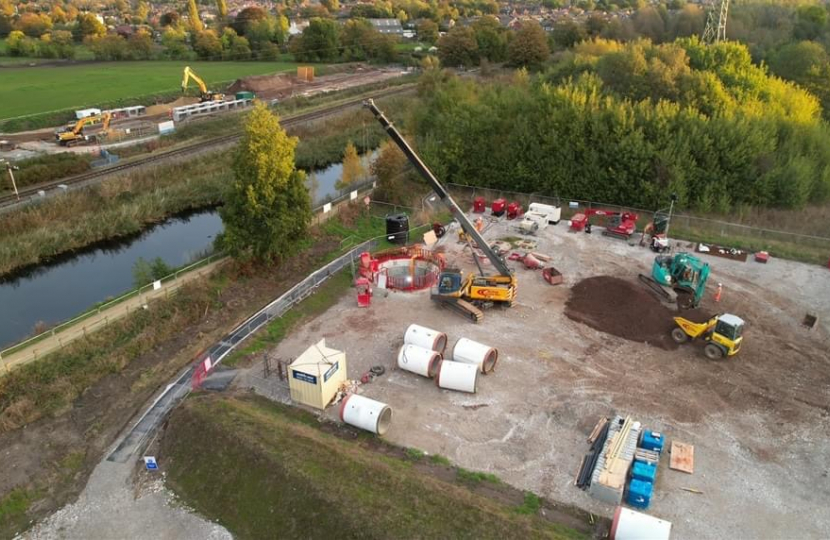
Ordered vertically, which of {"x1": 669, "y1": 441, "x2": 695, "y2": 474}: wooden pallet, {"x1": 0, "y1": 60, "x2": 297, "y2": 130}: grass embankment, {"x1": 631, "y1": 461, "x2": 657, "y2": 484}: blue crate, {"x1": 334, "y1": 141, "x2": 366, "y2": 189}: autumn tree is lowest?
{"x1": 669, "y1": 441, "x2": 695, "y2": 474}: wooden pallet

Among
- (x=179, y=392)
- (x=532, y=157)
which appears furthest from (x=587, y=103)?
(x=179, y=392)

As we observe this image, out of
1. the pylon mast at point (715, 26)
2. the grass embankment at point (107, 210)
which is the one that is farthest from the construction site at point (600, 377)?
the pylon mast at point (715, 26)

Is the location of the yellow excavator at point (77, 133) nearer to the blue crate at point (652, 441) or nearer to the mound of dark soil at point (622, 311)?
the mound of dark soil at point (622, 311)

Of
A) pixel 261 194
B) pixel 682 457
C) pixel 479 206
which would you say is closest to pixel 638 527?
pixel 682 457

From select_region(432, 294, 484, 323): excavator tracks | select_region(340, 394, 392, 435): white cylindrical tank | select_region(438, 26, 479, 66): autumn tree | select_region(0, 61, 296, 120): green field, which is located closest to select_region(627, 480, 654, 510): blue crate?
select_region(340, 394, 392, 435): white cylindrical tank

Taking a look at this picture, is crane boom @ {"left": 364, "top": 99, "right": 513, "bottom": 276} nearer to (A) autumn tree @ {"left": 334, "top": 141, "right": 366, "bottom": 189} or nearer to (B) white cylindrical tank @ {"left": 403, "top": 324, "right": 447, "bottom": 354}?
(B) white cylindrical tank @ {"left": 403, "top": 324, "right": 447, "bottom": 354}

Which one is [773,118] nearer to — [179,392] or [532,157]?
[532,157]

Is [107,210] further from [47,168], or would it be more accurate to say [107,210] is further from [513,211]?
[513,211]
